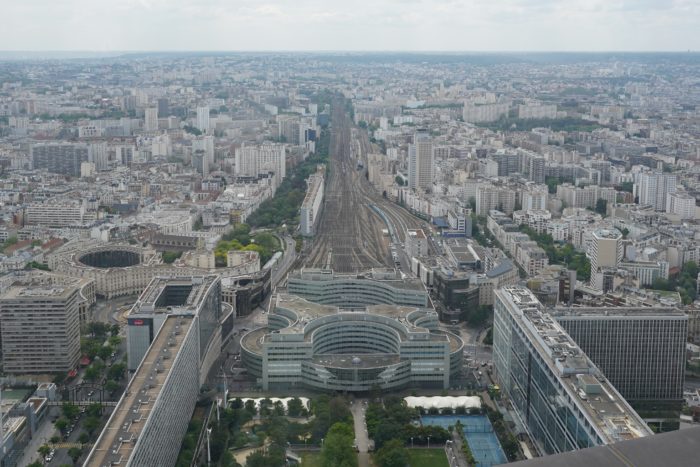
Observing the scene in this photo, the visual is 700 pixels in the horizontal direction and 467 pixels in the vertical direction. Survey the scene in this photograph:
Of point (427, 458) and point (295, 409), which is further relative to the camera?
point (295, 409)

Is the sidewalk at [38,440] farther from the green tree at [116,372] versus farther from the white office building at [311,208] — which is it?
the white office building at [311,208]

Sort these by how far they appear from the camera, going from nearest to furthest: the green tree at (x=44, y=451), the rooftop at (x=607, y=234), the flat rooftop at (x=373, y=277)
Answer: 1. the green tree at (x=44, y=451)
2. the flat rooftop at (x=373, y=277)
3. the rooftop at (x=607, y=234)

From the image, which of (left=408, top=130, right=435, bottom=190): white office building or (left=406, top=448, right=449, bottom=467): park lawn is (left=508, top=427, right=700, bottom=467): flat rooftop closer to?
(left=406, top=448, right=449, bottom=467): park lawn

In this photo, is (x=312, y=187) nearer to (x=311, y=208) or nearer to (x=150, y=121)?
(x=311, y=208)

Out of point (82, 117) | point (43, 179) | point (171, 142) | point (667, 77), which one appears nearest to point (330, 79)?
point (667, 77)

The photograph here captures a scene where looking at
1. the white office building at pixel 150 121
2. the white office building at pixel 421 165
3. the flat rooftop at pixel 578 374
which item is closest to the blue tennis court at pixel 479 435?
the flat rooftop at pixel 578 374

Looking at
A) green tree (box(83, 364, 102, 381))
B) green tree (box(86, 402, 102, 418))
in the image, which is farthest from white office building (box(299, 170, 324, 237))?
green tree (box(86, 402, 102, 418))

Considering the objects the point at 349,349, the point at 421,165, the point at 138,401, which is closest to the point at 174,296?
the point at 349,349

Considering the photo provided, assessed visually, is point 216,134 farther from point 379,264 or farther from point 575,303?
point 575,303
